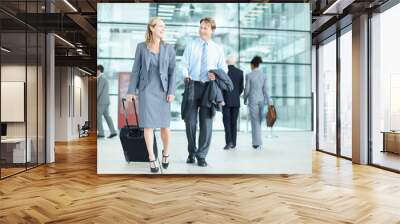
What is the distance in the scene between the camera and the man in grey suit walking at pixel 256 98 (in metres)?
6.33

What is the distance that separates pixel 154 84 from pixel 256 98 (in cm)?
162

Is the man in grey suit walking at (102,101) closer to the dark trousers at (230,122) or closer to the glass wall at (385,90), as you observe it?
the dark trousers at (230,122)

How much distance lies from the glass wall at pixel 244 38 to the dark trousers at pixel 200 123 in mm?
138

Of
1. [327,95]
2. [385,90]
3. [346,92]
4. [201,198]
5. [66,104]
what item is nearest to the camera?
[201,198]

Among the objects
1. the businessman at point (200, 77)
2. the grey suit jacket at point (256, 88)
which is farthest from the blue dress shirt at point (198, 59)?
the grey suit jacket at point (256, 88)

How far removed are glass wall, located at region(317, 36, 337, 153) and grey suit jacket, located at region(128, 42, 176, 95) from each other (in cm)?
548

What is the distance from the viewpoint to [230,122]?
249 inches

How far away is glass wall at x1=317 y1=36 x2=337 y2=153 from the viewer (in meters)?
10.2

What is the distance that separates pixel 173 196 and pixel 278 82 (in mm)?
2607

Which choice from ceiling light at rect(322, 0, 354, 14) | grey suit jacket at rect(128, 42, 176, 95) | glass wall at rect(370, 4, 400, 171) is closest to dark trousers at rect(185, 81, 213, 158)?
grey suit jacket at rect(128, 42, 176, 95)

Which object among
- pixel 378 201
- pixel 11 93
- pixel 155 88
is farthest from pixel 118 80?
pixel 378 201

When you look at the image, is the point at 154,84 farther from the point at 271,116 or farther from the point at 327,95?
the point at 327,95

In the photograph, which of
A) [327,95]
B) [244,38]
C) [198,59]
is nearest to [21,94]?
[198,59]

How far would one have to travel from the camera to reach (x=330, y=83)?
413 inches
